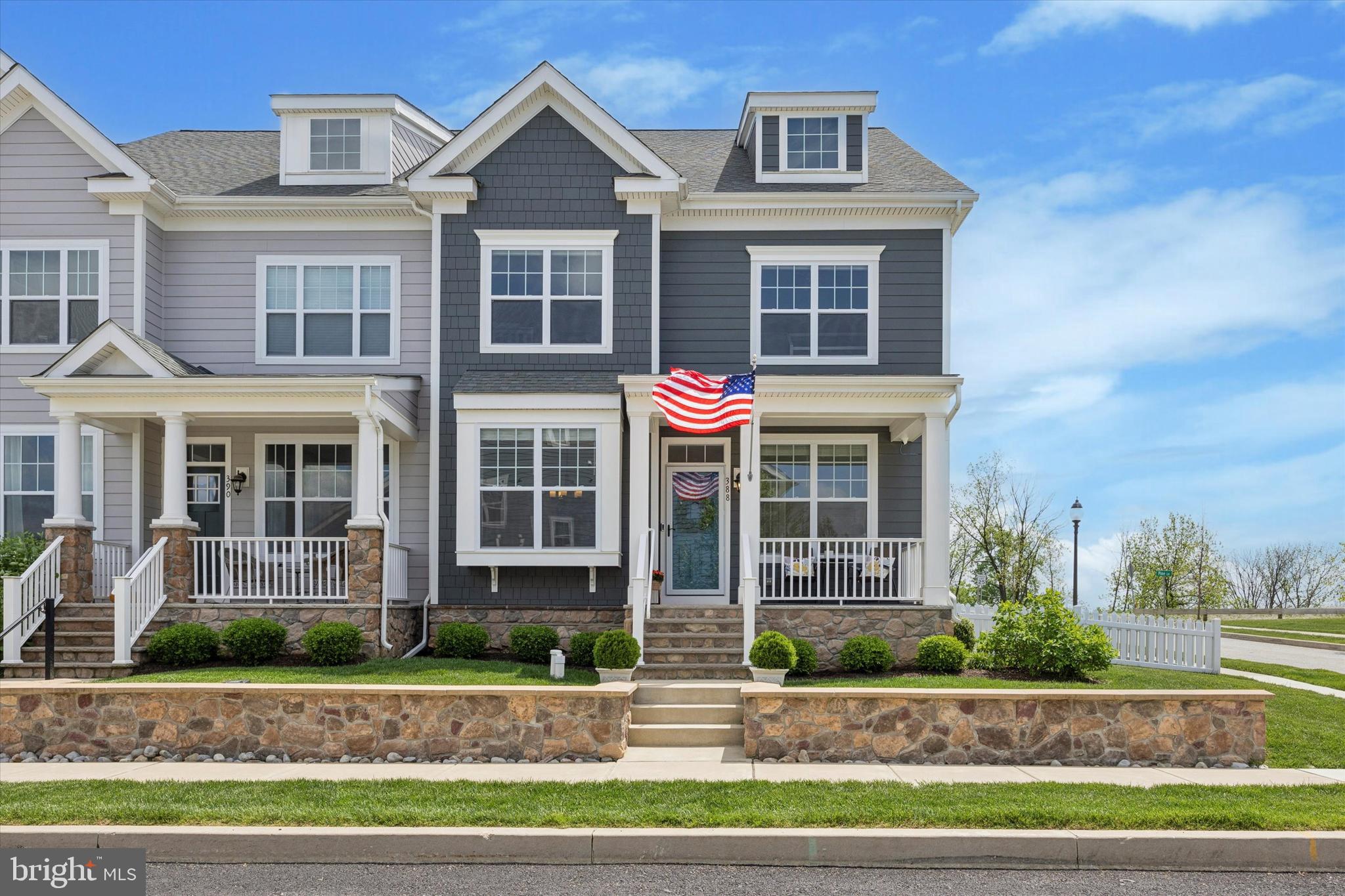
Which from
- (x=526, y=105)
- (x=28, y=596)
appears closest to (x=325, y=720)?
(x=28, y=596)

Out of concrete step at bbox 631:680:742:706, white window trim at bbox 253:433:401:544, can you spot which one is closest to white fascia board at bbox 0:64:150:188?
white window trim at bbox 253:433:401:544

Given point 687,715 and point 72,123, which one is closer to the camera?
point 687,715

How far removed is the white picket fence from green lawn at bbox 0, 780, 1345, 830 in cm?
748

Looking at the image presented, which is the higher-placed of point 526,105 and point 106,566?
point 526,105

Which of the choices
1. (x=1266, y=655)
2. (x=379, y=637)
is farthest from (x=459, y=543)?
(x=1266, y=655)

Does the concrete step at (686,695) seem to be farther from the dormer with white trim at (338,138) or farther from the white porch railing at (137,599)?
the dormer with white trim at (338,138)

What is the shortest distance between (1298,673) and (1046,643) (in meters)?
6.96

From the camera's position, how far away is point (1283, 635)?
29031 millimetres

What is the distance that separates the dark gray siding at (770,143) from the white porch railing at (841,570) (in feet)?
20.1

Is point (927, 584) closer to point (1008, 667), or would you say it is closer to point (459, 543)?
point (1008, 667)

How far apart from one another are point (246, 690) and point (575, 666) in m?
5.13

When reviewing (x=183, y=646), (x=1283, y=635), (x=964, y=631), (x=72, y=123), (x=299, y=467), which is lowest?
(x=1283, y=635)

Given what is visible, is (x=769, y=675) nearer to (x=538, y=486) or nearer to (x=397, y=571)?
(x=538, y=486)

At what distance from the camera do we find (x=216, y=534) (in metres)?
17.9
